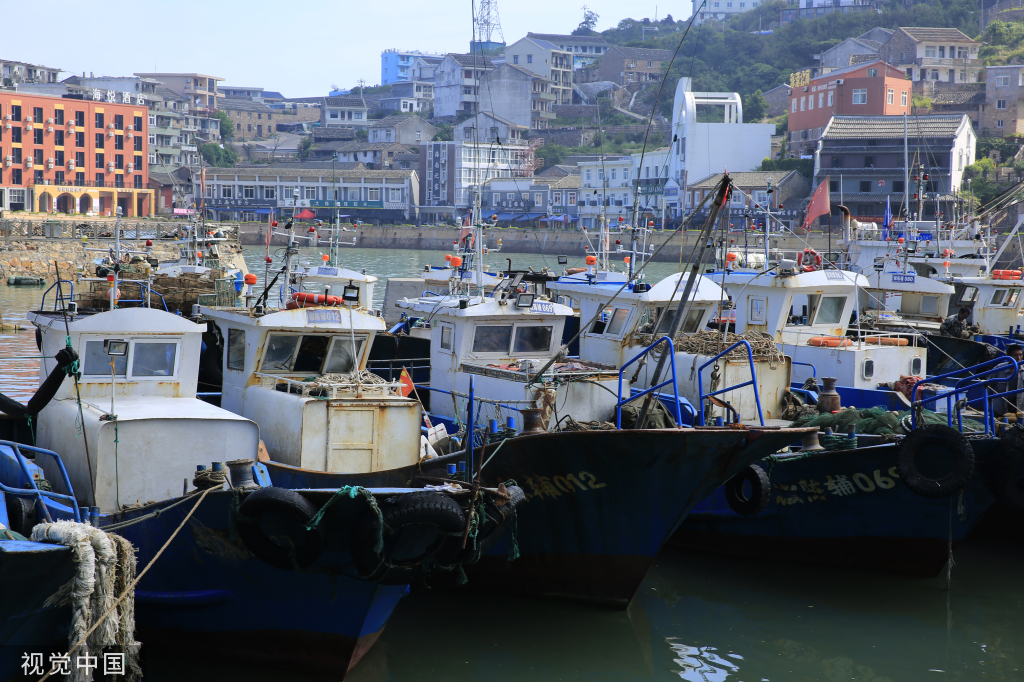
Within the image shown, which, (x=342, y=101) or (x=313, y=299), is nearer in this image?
(x=313, y=299)

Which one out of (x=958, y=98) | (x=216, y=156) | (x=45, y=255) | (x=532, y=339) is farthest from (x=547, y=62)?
(x=532, y=339)

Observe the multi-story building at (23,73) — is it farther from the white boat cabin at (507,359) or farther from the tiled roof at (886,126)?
the white boat cabin at (507,359)

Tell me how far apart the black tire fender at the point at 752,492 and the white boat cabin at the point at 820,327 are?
438cm

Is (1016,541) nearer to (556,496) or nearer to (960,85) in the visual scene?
(556,496)

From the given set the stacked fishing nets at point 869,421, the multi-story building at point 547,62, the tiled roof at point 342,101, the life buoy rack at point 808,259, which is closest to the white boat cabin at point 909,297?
the life buoy rack at point 808,259

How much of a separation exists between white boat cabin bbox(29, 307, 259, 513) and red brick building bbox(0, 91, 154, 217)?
7331 centimetres

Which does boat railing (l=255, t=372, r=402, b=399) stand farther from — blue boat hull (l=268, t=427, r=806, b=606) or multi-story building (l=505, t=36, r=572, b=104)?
multi-story building (l=505, t=36, r=572, b=104)

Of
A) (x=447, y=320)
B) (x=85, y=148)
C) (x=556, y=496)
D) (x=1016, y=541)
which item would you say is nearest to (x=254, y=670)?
(x=556, y=496)

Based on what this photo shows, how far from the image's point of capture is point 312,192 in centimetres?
9225

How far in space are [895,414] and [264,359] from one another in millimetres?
7514

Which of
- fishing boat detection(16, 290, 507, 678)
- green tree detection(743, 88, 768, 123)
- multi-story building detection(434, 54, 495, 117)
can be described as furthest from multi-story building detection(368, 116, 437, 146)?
fishing boat detection(16, 290, 507, 678)

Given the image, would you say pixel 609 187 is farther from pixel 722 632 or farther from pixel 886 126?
pixel 722 632

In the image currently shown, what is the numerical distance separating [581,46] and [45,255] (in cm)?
9711

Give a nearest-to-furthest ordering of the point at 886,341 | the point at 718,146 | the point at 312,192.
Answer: the point at 886,341
the point at 718,146
the point at 312,192
